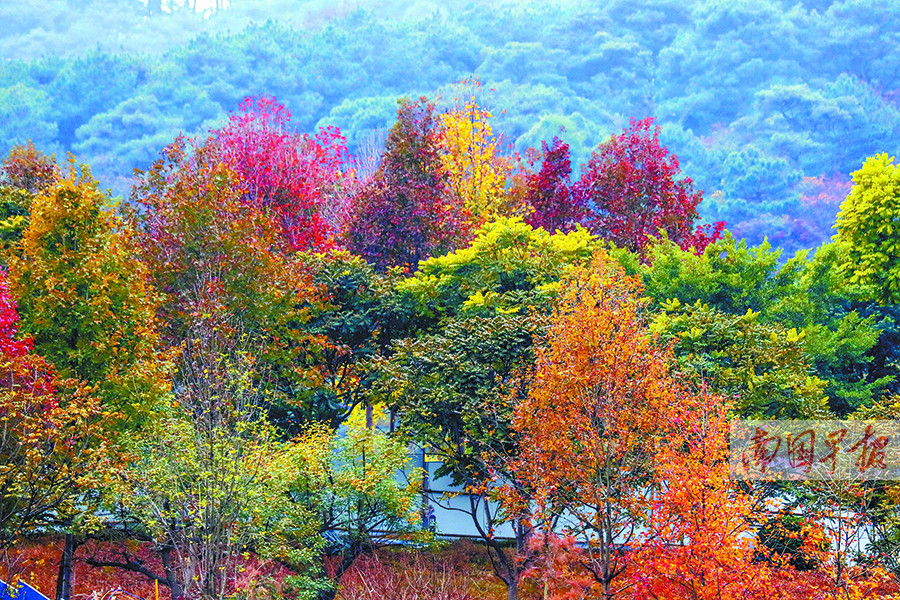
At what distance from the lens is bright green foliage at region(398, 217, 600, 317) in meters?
27.8

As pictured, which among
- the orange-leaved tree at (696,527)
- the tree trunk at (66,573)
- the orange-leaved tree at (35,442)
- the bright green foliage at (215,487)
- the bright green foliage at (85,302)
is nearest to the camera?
the orange-leaved tree at (35,442)

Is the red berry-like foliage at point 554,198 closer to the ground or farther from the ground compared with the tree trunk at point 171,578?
farther from the ground

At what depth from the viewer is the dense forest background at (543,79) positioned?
10056 centimetres

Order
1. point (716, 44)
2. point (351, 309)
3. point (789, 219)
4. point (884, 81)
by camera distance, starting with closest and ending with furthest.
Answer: point (351, 309), point (789, 219), point (884, 81), point (716, 44)

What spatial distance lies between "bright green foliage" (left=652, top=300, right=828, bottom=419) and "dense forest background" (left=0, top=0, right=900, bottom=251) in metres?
68.7

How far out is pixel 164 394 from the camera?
23219 mm

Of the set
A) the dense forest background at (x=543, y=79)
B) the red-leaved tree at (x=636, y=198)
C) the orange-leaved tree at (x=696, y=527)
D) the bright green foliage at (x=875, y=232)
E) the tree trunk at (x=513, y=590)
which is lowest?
the tree trunk at (x=513, y=590)

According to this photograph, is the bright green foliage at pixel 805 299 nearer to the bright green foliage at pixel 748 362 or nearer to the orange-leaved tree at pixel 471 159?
the bright green foliage at pixel 748 362

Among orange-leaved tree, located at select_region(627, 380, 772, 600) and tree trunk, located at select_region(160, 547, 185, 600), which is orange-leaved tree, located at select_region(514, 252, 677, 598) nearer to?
orange-leaved tree, located at select_region(627, 380, 772, 600)

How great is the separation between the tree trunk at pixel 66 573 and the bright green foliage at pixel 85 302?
3.94 m

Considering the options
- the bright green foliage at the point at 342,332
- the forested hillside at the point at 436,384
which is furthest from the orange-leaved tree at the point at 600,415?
the bright green foliage at the point at 342,332

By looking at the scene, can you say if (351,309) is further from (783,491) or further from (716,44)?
(716,44)

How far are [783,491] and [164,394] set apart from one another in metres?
15.9

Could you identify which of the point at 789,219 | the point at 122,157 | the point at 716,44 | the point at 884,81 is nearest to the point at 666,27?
the point at 716,44
